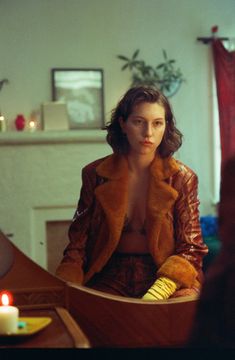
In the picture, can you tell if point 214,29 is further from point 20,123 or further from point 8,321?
point 8,321

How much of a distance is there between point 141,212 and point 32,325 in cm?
16

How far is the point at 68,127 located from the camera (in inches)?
21.9

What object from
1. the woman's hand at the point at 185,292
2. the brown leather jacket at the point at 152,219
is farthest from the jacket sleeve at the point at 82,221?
the woman's hand at the point at 185,292

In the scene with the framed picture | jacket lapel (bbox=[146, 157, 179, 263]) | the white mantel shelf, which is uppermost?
the framed picture

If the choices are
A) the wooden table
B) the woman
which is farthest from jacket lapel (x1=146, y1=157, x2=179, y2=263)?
the wooden table

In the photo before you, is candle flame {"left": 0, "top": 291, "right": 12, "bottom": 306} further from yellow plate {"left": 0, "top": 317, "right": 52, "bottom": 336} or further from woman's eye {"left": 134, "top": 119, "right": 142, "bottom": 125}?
woman's eye {"left": 134, "top": 119, "right": 142, "bottom": 125}

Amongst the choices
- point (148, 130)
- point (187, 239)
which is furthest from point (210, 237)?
point (148, 130)

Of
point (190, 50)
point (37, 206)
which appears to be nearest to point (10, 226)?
point (37, 206)

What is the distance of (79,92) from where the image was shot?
56 centimetres

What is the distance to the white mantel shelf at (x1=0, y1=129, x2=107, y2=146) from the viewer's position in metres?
0.56

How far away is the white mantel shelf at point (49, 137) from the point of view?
1.84 feet

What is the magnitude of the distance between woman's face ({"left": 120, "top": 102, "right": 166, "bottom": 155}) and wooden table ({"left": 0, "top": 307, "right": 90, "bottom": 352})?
20 cm

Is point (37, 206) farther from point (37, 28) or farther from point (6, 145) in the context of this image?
point (37, 28)

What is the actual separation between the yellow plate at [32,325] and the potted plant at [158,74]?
10.2 inches
